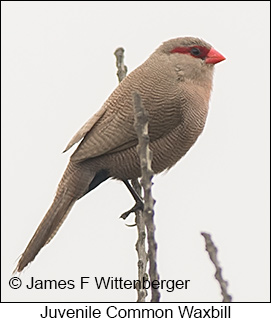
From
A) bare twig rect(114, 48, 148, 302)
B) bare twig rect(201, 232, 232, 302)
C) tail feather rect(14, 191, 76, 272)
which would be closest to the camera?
bare twig rect(201, 232, 232, 302)

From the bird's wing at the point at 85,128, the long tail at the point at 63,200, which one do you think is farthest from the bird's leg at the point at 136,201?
the bird's wing at the point at 85,128

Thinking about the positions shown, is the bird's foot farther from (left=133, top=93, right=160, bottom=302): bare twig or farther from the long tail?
→ (left=133, top=93, right=160, bottom=302): bare twig

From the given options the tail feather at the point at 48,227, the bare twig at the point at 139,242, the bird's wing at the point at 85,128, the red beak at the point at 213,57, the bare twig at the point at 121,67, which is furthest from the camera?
the red beak at the point at 213,57

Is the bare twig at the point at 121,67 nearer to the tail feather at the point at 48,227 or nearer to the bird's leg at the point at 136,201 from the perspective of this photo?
the bird's leg at the point at 136,201

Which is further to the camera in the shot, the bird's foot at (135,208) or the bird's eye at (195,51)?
the bird's eye at (195,51)

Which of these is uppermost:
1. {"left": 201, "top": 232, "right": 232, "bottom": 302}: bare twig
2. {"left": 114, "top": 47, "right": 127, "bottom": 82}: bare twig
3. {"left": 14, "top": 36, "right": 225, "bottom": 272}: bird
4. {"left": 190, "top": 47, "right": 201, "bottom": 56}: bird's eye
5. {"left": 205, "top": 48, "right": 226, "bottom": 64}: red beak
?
{"left": 190, "top": 47, "right": 201, "bottom": 56}: bird's eye

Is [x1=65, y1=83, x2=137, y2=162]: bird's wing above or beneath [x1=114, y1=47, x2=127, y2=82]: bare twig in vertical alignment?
beneath

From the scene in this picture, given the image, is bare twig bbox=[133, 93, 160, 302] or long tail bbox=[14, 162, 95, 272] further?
long tail bbox=[14, 162, 95, 272]

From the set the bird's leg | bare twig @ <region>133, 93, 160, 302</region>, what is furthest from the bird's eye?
bare twig @ <region>133, 93, 160, 302</region>

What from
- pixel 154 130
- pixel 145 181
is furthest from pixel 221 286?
pixel 154 130
